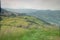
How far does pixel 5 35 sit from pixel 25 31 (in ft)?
0.83

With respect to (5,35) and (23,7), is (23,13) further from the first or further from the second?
(5,35)

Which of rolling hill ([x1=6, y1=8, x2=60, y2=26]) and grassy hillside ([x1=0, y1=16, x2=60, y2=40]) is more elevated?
rolling hill ([x1=6, y1=8, x2=60, y2=26])

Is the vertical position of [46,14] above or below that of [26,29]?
above

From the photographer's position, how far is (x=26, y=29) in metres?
1.82

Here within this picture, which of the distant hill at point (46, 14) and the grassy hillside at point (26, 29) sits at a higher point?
the distant hill at point (46, 14)

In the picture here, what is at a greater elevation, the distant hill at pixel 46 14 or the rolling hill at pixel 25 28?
the distant hill at pixel 46 14

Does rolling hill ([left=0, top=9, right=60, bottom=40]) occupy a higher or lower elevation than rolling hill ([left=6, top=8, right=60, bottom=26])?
lower

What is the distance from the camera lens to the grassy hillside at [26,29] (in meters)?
1.78

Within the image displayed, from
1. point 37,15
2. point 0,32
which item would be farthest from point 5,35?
point 37,15

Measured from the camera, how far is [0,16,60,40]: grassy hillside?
5.85 feet

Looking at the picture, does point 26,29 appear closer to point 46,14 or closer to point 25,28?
point 25,28

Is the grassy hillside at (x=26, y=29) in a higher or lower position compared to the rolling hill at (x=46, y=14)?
lower

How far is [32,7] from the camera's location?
189cm

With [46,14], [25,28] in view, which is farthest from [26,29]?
[46,14]
